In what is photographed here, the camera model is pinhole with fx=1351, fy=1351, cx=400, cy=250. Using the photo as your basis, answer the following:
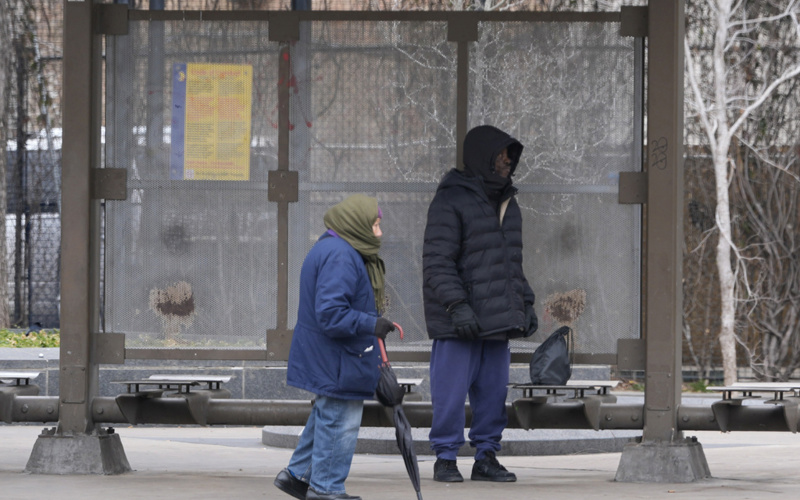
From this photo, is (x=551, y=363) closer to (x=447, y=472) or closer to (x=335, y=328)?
(x=447, y=472)

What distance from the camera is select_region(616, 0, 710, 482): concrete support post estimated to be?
7.48 m

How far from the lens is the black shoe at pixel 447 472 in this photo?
734cm

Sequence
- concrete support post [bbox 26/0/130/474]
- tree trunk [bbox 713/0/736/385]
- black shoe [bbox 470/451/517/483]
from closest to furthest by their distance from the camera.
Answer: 1. black shoe [bbox 470/451/517/483]
2. concrete support post [bbox 26/0/130/474]
3. tree trunk [bbox 713/0/736/385]

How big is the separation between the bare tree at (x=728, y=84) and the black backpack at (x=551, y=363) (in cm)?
913

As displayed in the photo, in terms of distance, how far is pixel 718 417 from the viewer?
743 centimetres

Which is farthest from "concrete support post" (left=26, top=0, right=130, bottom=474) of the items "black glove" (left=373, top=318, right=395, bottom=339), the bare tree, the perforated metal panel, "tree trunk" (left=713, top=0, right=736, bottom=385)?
"tree trunk" (left=713, top=0, right=736, bottom=385)

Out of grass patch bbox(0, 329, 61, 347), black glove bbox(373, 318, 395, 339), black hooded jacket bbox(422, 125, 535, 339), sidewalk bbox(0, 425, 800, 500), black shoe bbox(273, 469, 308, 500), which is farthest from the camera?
grass patch bbox(0, 329, 61, 347)

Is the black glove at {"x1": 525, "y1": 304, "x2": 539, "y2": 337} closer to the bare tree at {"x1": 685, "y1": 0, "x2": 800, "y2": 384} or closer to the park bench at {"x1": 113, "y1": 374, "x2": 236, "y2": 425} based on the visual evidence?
the park bench at {"x1": 113, "y1": 374, "x2": 236, "y2": 425}

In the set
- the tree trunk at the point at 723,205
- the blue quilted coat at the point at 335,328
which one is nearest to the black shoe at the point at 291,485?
the blue quilted coat at the point at 335,328

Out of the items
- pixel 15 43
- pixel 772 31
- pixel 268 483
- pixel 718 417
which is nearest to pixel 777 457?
pixel 718 417

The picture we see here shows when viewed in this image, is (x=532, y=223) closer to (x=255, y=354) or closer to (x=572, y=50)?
(x=572, y=50)

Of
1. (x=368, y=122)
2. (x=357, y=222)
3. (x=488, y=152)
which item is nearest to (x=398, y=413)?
(x=357, y=222)

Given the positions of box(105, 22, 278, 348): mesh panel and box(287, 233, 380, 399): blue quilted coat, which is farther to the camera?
box(105, 22, 278, 348): mesh panel

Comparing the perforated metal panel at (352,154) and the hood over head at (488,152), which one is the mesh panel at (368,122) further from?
the hood over head at (488,152)
